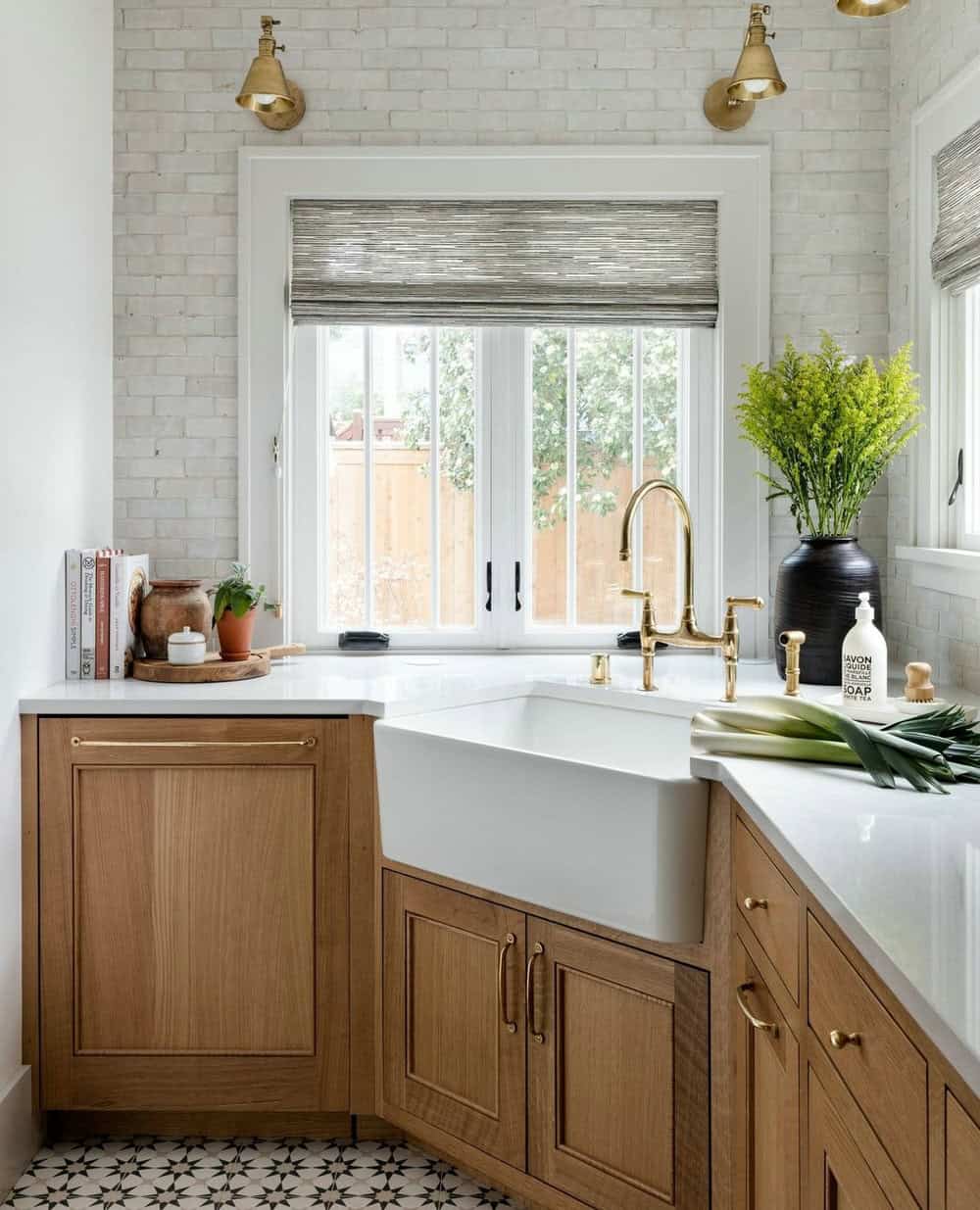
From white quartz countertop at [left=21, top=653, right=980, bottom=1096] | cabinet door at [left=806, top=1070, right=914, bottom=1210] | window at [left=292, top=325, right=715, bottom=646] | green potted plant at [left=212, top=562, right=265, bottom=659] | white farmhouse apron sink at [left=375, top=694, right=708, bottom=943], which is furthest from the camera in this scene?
window at [left=292, top=325, right=715, bottom=646]

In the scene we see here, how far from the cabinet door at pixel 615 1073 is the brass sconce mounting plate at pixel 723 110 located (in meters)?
2.12

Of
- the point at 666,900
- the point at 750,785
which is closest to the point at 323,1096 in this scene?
the point at 666,900

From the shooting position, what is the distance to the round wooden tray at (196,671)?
105 inches

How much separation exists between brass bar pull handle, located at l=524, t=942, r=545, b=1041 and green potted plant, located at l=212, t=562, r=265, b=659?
3.59ft

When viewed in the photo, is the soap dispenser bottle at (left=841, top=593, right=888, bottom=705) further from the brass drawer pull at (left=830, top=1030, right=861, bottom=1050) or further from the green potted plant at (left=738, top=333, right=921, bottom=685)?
the brass drawer pull at (left=830, top=1030, right=861, bottom=1050)

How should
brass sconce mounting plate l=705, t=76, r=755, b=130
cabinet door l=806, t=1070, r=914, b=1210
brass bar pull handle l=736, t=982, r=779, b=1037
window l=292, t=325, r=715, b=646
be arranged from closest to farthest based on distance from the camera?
1. cabinet door l=806, t=1070, r=914, b=1210
2. brass bar pull handle l=736, t=982, r=779, b=1037
3. brass sconce mounting plate l=705, t=76, r=755, b=130
4. window l=292, t=325, r=715, b=646

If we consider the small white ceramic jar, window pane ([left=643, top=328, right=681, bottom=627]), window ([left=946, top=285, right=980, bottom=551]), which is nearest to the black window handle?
window ([left=946, top=285, right=980, bottom=551])

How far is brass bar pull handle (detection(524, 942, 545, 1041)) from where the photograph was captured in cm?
212

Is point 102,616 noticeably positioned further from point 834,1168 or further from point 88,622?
point 834,1168

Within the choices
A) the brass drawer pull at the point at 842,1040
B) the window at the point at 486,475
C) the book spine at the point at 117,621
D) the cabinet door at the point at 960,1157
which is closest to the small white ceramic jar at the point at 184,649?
the book spine at the point at 117,621

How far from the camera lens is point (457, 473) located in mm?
3201

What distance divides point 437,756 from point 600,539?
3.87 feet

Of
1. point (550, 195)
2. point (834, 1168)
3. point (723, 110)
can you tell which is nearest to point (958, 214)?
point (723, 110)

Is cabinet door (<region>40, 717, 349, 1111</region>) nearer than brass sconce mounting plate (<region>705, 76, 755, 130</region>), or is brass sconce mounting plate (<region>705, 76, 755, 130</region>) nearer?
cabinet door (<region>40, 717, 349, 1111</region>)
